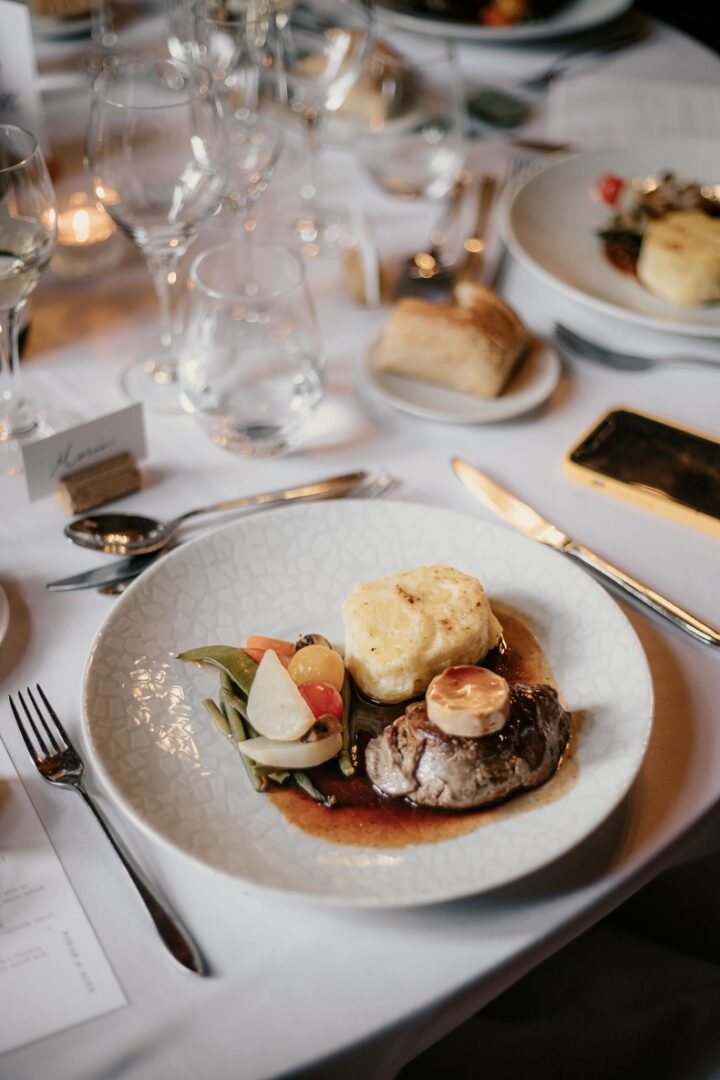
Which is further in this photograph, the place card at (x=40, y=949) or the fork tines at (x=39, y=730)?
the fork tines at (x=39, y=730)

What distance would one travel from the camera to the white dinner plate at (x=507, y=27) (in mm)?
2162

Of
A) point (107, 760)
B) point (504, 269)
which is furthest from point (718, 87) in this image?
point (107, 760)

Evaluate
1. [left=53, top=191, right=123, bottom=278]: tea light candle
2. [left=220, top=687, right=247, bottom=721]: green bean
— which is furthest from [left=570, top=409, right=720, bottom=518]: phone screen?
[left=53, top=191, right=123, bottom=278]: tea light candle

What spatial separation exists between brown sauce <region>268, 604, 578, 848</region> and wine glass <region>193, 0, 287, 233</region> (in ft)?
2.73

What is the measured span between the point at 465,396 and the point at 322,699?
2.01 ft

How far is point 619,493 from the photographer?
48.4 inches

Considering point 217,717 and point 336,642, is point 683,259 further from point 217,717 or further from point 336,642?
point 217,717

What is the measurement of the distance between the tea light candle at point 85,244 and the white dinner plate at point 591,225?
0.63 m

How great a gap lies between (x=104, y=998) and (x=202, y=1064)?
0.09 meters

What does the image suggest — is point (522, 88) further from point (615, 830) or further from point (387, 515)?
point (615, 830)

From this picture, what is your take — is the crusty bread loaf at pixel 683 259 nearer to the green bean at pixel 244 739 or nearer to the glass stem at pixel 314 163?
the glass stem at pixel 314 163

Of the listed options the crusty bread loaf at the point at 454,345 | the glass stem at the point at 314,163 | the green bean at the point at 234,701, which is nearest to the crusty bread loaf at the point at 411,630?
the green bean at the point at 234,701

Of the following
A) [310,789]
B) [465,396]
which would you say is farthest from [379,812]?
[465,396]

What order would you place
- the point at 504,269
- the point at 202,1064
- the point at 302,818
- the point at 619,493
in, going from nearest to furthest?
the point at 202,1064
the point at 302,818
the point at 619,493
the point at 504,269
